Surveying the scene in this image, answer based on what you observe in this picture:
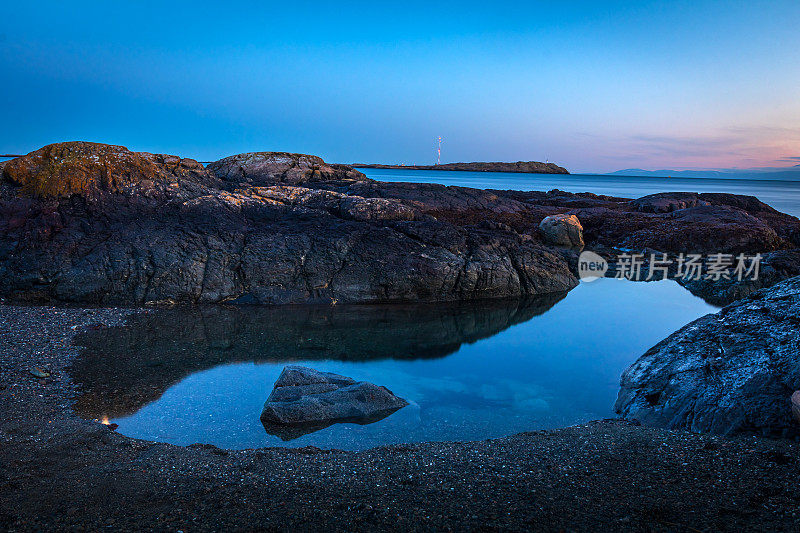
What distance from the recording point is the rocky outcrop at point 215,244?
12.6 meters

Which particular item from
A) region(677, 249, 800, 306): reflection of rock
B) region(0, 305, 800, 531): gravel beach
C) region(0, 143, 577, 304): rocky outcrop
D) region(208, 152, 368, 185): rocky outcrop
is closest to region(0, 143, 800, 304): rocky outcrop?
region(0, 143, 577, 304): rocky outcrop

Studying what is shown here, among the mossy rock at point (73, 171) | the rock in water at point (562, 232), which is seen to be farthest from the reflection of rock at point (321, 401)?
the rock in water at point (562, 232)

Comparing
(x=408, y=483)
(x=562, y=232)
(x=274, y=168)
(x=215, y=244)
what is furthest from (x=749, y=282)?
(x=274, y=168)

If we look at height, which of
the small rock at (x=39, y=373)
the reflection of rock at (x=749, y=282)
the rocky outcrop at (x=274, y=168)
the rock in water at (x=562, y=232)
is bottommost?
the small rock at (x=39, y=373)

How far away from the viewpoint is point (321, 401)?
7.17 meters

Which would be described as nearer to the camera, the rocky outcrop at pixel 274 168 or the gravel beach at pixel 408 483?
the gravel beach at pixel 408 483

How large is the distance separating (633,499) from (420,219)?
1318 cm

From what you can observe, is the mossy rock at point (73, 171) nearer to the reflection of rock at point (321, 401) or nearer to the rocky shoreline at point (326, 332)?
the rocky shoreline at point (326, 332)

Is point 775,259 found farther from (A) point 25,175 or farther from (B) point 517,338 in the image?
(A) point 25,175

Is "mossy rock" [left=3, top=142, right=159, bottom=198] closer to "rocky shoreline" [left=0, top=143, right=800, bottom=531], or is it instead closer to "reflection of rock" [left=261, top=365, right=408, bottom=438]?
"rocky shoreline" [left=0, top=143, right=800, bottom=531]

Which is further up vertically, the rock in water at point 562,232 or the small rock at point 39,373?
the rock in water at point 562,232

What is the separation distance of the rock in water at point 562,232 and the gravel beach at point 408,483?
15.3 metres

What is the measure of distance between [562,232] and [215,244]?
1423cm

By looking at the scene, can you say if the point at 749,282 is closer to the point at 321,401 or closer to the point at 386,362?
the point at 386,362
